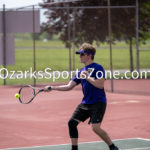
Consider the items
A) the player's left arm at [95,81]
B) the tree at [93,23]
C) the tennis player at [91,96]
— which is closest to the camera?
the player's left arm at [95,81]

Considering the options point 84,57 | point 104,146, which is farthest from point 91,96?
point 104,146

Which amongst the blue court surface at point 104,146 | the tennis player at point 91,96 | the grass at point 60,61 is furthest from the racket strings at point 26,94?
the grass at point 60,61

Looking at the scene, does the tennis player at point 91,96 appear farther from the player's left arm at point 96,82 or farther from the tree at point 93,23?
the tree at point 93,23

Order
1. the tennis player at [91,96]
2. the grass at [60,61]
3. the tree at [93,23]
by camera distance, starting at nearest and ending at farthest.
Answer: the tennis player at [91,96]
the tree at [93,23]
the grass at [60,61]

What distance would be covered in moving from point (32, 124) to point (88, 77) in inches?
159

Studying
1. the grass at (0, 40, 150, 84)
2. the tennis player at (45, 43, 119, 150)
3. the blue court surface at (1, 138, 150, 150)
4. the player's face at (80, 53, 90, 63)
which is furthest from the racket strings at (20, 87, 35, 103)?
the grass at (0, 40, 150, 84)

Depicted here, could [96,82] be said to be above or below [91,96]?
above

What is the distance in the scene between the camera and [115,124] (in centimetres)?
1070

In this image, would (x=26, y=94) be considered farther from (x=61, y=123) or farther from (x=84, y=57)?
(x=61, y=123)

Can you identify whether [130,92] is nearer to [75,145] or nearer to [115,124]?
[115,124]

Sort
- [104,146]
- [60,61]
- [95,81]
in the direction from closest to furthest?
[95,81] < [104,146] < [60,61]

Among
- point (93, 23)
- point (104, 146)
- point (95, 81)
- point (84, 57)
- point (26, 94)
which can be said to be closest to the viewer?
point (95, 81)

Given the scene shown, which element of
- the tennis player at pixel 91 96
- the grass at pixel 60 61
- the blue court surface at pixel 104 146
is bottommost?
the blue court surface at pixel 104 146

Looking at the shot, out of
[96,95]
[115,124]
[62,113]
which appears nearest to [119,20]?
[62,113]
